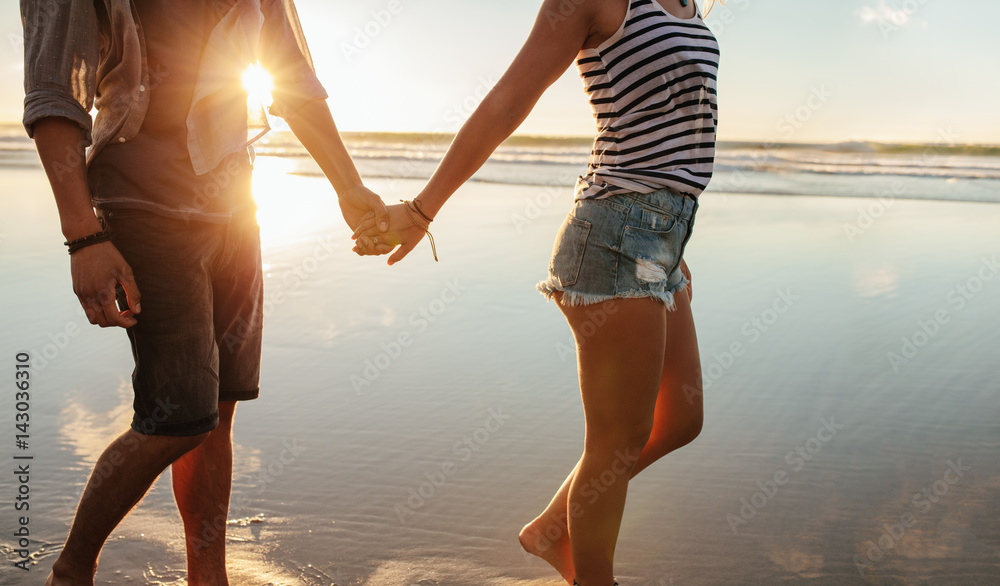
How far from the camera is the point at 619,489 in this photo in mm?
2023

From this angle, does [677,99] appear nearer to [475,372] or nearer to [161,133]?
[161,133]

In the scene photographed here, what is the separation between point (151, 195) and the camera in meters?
1.83

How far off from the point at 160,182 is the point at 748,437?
2.50 metres

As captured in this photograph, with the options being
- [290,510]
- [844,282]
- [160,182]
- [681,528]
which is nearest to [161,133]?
[160,182]

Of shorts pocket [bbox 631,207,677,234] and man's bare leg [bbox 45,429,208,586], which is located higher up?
shorts pocket [bbox 631,207,677,234]

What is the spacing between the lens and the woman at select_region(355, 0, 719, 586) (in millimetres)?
1797
